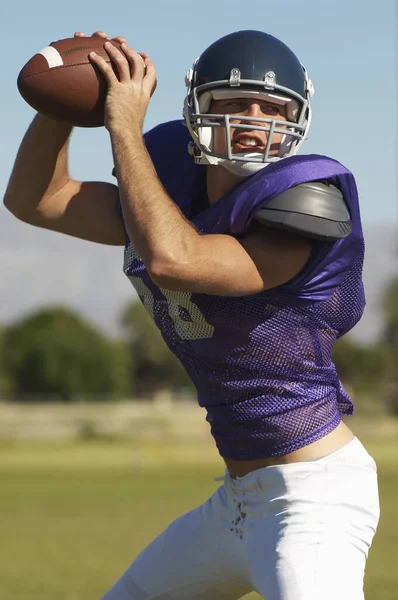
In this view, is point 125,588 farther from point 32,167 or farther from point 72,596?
point 72,596

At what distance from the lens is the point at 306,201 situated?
306cm

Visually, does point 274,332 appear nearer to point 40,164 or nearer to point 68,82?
point 68,82

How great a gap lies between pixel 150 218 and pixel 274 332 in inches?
21.5

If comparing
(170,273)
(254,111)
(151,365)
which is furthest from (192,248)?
(151,365)

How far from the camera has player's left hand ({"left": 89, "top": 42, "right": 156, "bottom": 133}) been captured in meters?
3.25

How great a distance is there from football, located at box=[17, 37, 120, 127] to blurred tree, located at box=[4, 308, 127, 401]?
50.4m

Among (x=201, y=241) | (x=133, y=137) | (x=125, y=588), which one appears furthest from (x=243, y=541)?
(x=133, y=137)

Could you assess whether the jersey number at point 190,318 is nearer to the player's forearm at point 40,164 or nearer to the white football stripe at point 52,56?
the player's forearm at point 40,164

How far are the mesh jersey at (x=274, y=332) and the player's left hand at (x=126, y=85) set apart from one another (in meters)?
0.39

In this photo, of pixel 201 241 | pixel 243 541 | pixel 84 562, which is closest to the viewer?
pixel 201 241

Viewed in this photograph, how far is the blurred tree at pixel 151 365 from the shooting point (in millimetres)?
71750

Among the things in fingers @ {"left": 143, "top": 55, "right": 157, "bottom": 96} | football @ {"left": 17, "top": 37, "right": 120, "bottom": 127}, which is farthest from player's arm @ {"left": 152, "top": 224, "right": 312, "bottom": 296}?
football @ {"left": 17, "top": 37, "right": 120, "bottom": 127}

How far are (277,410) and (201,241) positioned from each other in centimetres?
62

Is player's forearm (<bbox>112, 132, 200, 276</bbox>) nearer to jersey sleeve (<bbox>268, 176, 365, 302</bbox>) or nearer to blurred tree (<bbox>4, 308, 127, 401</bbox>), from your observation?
jersey sleeve (<bbox>268, 176, 365, 302</bbox>)
